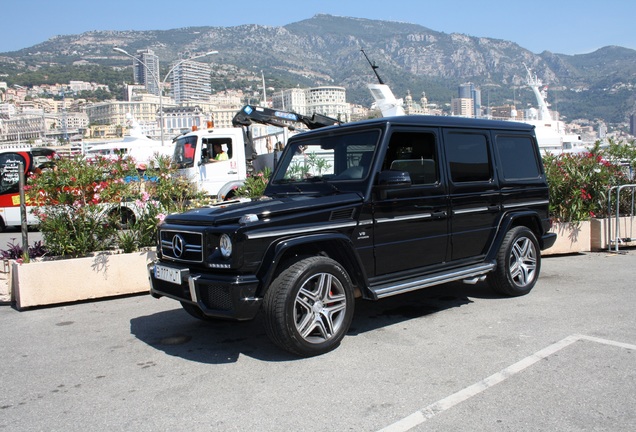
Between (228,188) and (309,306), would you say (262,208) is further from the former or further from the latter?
(228,188)

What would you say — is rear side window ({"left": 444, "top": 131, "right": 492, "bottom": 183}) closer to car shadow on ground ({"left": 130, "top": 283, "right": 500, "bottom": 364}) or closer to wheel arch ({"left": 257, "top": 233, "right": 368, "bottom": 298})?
car shadow on ground ({"left": 130, "top": 283, "right": 500, "bottom": 364})

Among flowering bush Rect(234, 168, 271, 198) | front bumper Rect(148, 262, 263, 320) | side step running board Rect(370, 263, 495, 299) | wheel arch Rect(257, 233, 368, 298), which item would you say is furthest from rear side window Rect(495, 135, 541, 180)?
front bumper Rect(148, 262, 263, 320)

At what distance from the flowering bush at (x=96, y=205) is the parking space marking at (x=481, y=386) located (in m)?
4.86

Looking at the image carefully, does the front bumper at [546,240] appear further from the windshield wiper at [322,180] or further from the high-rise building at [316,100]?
the high-rise building at [316,100]

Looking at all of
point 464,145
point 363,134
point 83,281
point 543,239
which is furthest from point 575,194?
point 83,281

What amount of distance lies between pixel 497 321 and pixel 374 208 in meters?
1.78

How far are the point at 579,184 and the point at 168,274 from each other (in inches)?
301

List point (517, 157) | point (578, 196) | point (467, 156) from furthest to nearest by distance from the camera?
point (578, 196) < point (517, 157) < point (467, 156)

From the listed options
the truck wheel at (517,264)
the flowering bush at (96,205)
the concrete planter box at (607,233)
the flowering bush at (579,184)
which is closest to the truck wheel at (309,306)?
the truck wheel at (517,264)

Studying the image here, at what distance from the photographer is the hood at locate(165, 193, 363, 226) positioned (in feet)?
14.1

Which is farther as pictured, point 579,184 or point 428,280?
point 579,184

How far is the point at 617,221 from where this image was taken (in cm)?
952

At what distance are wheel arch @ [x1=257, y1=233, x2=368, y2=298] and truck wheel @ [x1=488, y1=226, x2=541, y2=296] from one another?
7.01 ft

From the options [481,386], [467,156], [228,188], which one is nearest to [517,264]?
[467,156]
